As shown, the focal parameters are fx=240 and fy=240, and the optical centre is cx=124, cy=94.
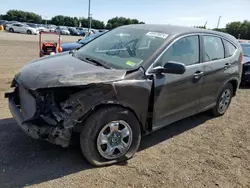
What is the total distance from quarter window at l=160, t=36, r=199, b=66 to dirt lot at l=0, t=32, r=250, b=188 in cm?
131

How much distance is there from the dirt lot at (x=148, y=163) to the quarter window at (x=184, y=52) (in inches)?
51.5

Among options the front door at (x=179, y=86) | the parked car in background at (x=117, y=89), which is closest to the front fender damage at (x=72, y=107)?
the parked car in background at (x=117, y=89)

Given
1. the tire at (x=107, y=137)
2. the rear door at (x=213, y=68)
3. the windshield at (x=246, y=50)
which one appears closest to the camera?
the tire at (x=107, y=137)

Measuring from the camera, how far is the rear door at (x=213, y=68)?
4.08 m

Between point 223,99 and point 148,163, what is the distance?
8.29ft

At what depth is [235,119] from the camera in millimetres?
5066

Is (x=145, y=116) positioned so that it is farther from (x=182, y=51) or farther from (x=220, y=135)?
(x=220, y=135)

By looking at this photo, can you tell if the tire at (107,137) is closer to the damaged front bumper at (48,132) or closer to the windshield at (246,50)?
the damaged front bumper at (48,132)

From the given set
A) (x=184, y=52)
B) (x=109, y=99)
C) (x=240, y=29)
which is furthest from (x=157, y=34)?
(x=240, y=29)

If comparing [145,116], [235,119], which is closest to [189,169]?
[145,116]

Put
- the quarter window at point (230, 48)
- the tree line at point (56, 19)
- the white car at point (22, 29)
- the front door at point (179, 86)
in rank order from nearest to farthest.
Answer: the front door at point (179, 86), the quarter window at point (230, 48), the white car at point (22, 29), the tree line at point (56, 19)

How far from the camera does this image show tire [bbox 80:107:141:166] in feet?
9.18

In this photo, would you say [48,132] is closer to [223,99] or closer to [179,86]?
[179,86]

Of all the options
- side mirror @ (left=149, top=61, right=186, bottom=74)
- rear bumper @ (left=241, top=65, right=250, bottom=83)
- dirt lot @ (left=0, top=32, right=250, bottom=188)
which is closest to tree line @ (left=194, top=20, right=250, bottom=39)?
rear bumper @ (left=241, top=65, right=250, bottom=83)
